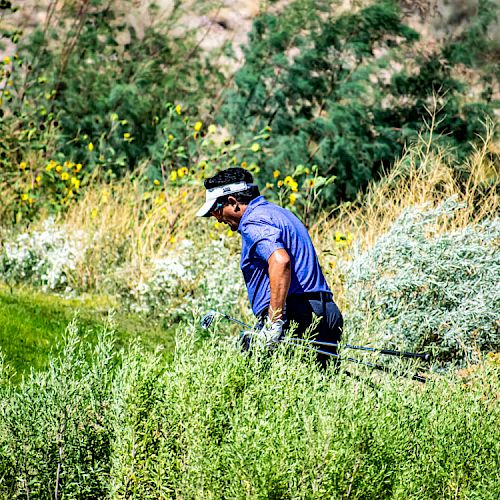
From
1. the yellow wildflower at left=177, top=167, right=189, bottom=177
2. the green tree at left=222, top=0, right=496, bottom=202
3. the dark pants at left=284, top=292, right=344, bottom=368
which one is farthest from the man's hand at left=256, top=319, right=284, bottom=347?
the green tree at left=222, top=0, right=496, bottom=202

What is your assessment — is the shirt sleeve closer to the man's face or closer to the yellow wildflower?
the man's face

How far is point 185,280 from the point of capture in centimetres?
909

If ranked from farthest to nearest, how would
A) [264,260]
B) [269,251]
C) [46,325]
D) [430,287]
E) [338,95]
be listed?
[338,95] → [46,325] → [430,287] → [264,260] → [269,251]

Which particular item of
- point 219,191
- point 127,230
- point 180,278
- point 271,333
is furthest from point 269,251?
point 127,230

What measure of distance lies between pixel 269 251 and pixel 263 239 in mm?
93

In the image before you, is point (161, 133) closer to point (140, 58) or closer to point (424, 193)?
point (140, 58)

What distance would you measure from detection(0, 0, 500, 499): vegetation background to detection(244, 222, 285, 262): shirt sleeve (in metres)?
0.52

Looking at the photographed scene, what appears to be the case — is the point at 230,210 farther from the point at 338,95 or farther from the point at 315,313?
the point at 338,95

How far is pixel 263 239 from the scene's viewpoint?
5191 millimetres

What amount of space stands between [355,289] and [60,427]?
368 centimetres

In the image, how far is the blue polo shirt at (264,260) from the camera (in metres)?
5.32

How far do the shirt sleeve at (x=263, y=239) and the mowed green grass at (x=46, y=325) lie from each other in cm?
200

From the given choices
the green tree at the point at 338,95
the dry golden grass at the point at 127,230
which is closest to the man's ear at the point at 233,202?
the dry golden grass at the point at 127,230

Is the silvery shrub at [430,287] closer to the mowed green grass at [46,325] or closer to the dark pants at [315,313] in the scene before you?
the dark pants at [315,313]
